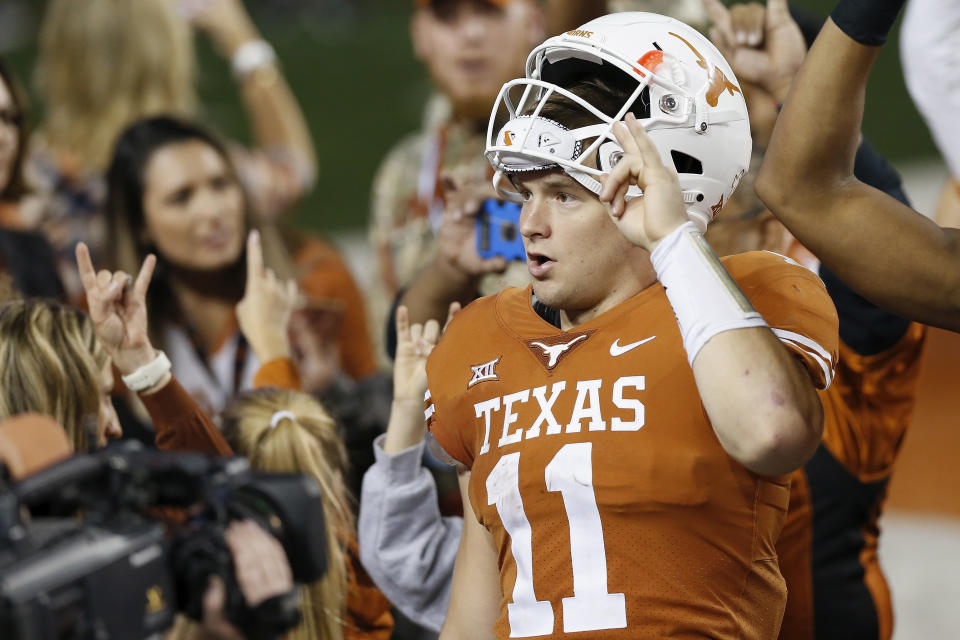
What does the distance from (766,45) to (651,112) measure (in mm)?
1041

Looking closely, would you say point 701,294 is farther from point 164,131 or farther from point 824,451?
point 164,131

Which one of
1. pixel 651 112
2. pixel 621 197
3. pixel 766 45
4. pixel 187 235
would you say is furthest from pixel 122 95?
pixel 621 197

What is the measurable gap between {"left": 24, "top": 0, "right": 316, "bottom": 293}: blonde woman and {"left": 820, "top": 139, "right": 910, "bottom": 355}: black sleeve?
3.69 meters

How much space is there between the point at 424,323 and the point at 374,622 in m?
0.78

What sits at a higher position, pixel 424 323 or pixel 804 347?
pixel 804 347

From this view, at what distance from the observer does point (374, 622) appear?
3.14 metres

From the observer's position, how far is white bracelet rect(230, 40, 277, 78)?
21.2 ft

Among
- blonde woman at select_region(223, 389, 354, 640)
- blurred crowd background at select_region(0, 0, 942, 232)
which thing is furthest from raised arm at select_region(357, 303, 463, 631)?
blurred crowd background at select_region(0, 0, 942, 232)

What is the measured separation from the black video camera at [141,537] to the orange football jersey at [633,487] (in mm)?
447

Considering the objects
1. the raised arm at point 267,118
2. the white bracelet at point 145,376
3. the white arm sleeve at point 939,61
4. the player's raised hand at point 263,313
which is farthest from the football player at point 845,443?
the raised arm at point 267,118

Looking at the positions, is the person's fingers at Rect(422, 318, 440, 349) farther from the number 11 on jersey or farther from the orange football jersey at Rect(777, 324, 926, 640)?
the orange football jersey at Rect(777, 324, 926, 640)

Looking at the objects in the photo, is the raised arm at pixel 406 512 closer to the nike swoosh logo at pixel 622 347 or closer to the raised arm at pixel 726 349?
the nike swoosh logo at pixel 622 347

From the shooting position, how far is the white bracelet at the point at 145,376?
278 cm

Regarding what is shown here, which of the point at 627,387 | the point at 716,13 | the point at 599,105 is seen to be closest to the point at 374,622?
the point at 627,387
